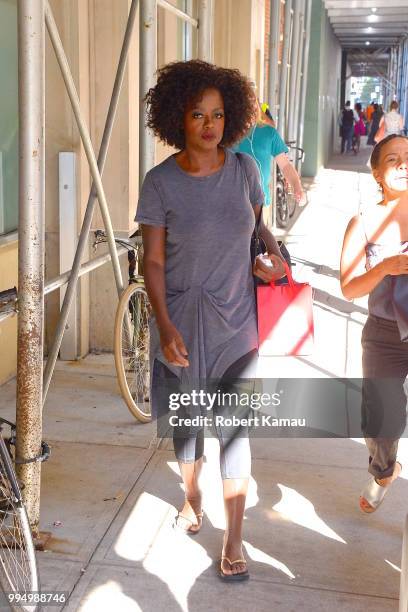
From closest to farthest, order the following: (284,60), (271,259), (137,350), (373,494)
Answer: (271,259) < (373,494) < (137,350) < (284,60)

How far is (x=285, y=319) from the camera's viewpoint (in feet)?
Result: 11.0

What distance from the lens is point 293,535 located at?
3770mm

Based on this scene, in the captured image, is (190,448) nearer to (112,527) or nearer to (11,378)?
(112,527)

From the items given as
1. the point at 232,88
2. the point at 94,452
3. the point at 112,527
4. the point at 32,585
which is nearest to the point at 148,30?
the point at 232,88

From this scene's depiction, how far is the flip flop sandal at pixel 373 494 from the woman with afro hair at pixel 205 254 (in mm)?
765

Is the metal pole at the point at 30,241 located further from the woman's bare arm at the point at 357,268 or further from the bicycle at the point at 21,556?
the woman's bare arm at the point at 357,268

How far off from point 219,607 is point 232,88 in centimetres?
187

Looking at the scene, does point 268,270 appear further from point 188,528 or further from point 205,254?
point 188,528

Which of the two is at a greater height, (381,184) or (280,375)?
(381,184)

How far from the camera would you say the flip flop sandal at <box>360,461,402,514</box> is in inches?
153

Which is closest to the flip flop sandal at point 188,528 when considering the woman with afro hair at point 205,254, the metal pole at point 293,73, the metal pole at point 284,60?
the woman with afro hair at point 205,254

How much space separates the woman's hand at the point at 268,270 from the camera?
132 inches

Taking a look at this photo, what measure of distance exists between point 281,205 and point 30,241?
982 cm

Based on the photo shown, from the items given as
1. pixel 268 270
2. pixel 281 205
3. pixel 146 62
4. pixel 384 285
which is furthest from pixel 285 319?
pixel 281 205
